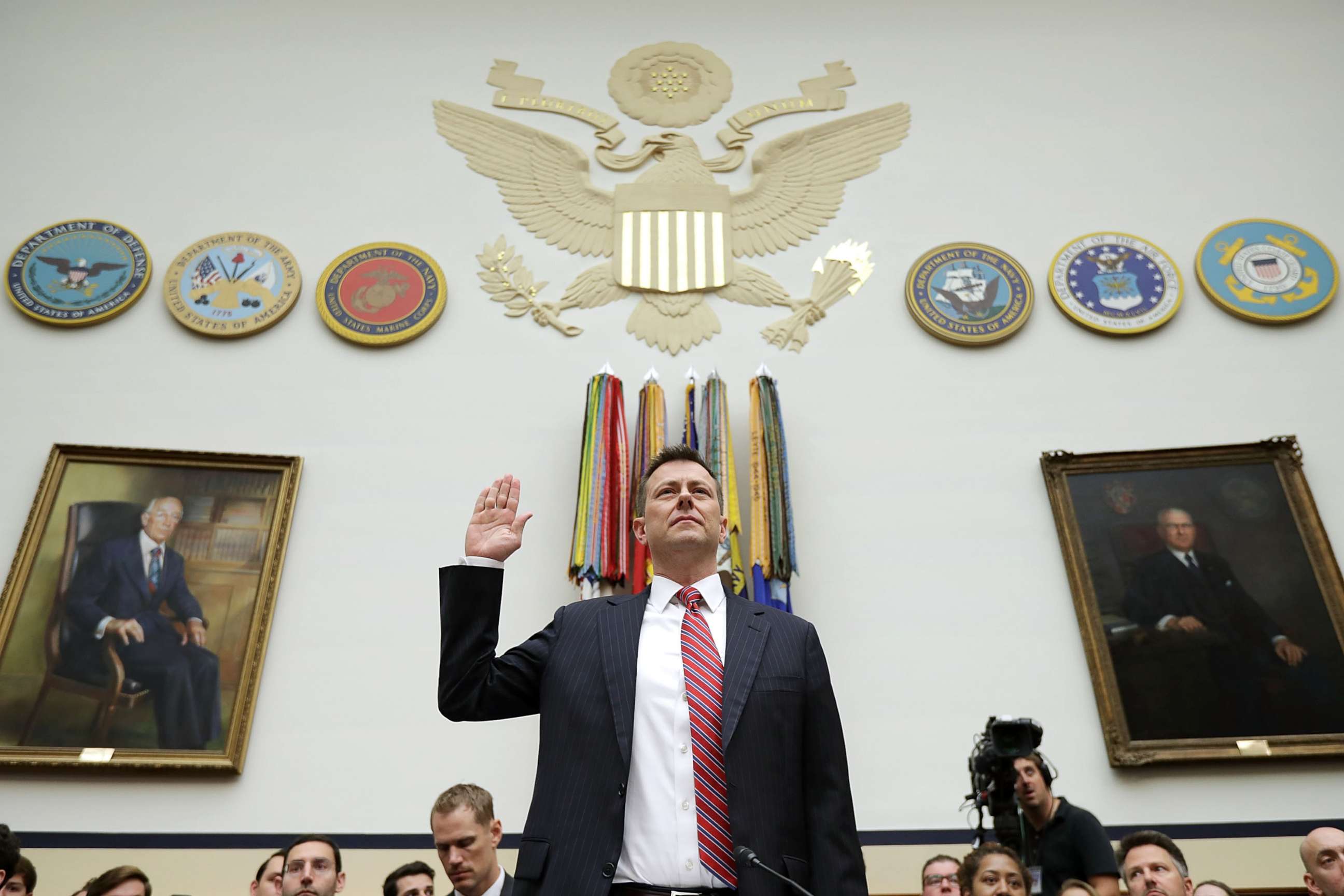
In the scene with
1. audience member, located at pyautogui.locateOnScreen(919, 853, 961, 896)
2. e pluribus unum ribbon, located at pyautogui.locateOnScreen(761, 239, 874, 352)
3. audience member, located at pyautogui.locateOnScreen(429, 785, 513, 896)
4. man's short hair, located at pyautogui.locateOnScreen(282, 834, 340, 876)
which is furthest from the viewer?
e pluribus unum ribbon, located at pyautogui.locateOnScreen(761, 239, 874, 352)

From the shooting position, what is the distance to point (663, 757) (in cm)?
207

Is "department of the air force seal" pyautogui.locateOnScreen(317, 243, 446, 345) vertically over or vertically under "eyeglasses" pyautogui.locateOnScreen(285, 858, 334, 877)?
over

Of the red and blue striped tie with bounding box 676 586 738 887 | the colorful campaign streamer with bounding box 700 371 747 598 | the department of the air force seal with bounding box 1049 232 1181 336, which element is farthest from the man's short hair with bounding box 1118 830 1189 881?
the department of the air force seal with bounding box 1049 232 1181 336

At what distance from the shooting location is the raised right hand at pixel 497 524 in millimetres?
2189

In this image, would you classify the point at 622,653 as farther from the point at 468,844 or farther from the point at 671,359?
the point at 671,359

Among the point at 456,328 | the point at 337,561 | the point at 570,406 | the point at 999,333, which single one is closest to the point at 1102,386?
the point at 999,333

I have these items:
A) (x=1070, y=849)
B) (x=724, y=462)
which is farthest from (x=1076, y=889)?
(x=724, y=462)

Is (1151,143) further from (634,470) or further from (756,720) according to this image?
(756,720)

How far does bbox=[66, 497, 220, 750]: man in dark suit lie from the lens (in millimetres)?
5590

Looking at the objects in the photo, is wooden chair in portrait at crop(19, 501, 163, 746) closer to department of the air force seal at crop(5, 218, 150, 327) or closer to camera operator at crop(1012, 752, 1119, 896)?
department of the air force seal at crop(5, 218, 150, 327)

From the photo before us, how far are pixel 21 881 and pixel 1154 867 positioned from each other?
456 centimetres

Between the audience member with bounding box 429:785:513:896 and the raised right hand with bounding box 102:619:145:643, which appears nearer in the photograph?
the audience member with bounding box 429:785:513:896

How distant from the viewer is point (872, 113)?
7625mm

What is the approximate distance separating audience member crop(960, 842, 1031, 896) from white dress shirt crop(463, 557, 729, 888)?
2.08 metres
